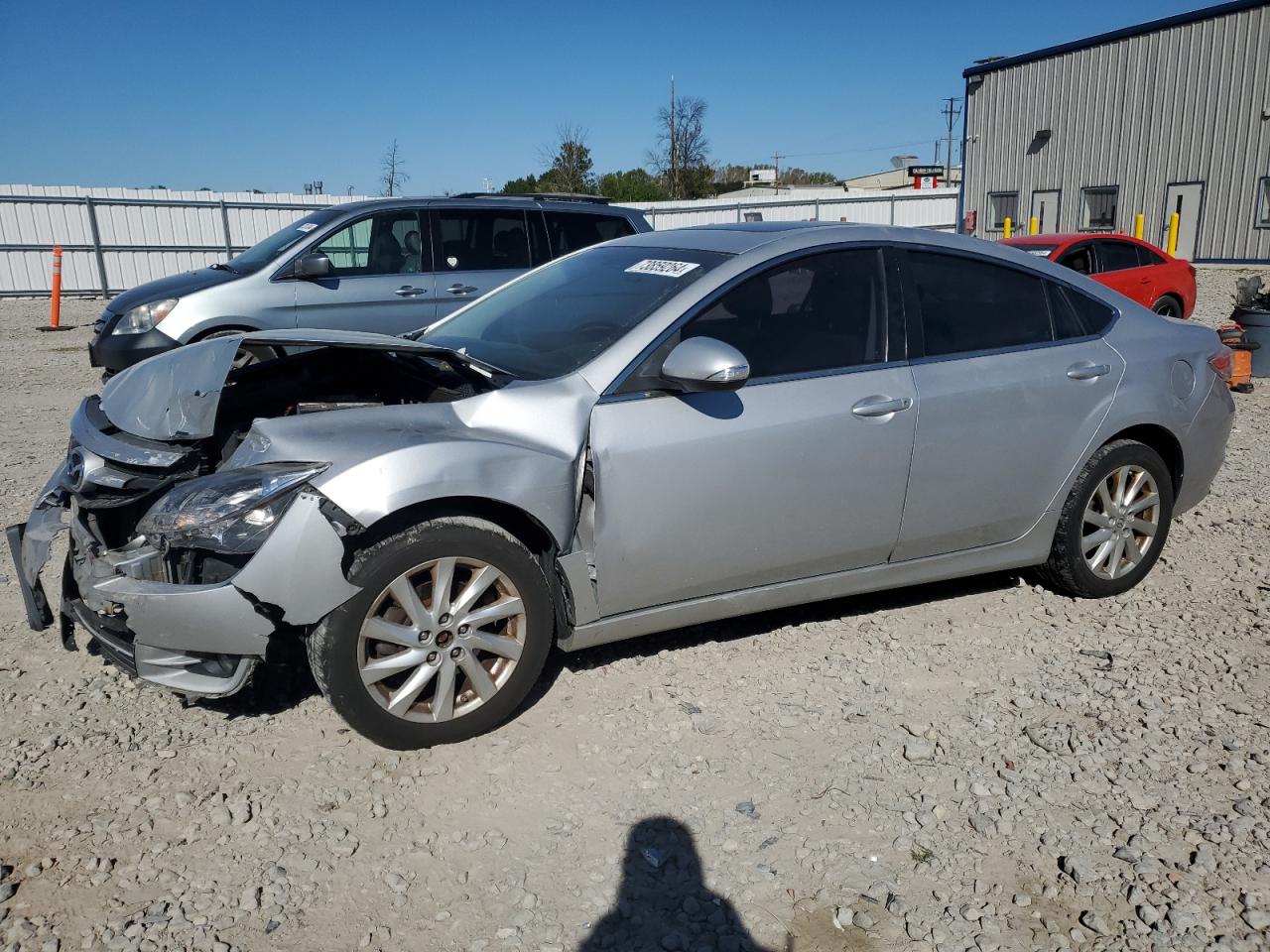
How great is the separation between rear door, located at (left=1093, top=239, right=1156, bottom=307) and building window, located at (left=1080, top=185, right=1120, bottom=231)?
1761 centimetres

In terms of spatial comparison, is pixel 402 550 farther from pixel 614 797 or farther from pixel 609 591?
pixel 614 797

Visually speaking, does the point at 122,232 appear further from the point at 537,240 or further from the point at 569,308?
the point at 569,308

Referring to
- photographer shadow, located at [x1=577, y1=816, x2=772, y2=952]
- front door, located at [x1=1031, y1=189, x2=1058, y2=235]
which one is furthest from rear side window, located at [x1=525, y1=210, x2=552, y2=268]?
front door, located at [x1=1031, y1=189, x2=1058, y2=235]

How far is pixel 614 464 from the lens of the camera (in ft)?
11.2

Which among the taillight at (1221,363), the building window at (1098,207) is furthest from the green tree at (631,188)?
the taillight at (1221,363)

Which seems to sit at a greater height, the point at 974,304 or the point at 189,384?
the point at 974,304

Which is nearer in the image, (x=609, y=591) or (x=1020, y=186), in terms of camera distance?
(x=609, y=591)

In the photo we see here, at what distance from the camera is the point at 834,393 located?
3818mm

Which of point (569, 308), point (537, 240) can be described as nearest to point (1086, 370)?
point (569, 308)

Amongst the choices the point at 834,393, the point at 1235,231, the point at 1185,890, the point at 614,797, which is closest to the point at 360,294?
the point at 834,393

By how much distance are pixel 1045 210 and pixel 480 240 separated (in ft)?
87.5

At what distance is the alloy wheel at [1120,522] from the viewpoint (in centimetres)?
452

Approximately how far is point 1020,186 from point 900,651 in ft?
104

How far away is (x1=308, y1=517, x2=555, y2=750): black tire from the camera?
10.1 ft
